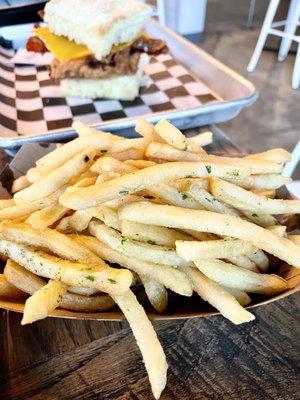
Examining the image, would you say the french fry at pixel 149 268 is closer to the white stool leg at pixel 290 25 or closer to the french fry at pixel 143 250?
the french fry at pixel 143 250

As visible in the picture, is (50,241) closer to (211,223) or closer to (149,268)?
(149,268)

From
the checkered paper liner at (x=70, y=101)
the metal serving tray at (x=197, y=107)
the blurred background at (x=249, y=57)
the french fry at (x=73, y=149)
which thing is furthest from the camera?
the blurred background at (x=249, y=57)

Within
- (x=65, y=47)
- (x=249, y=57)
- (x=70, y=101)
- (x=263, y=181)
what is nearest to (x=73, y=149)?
(x=263, y=181)

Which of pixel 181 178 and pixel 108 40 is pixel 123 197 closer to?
pixel 181 178

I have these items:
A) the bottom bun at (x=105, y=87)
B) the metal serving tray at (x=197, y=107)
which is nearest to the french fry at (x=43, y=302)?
the metal serving tray at (x=197, y=107)

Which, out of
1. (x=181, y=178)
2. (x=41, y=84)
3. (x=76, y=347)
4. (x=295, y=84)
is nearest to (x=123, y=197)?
(x=181, y=178)

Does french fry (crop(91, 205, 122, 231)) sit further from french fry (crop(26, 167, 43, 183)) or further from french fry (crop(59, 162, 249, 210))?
french fry (crop(26, 167, 43, 183))
